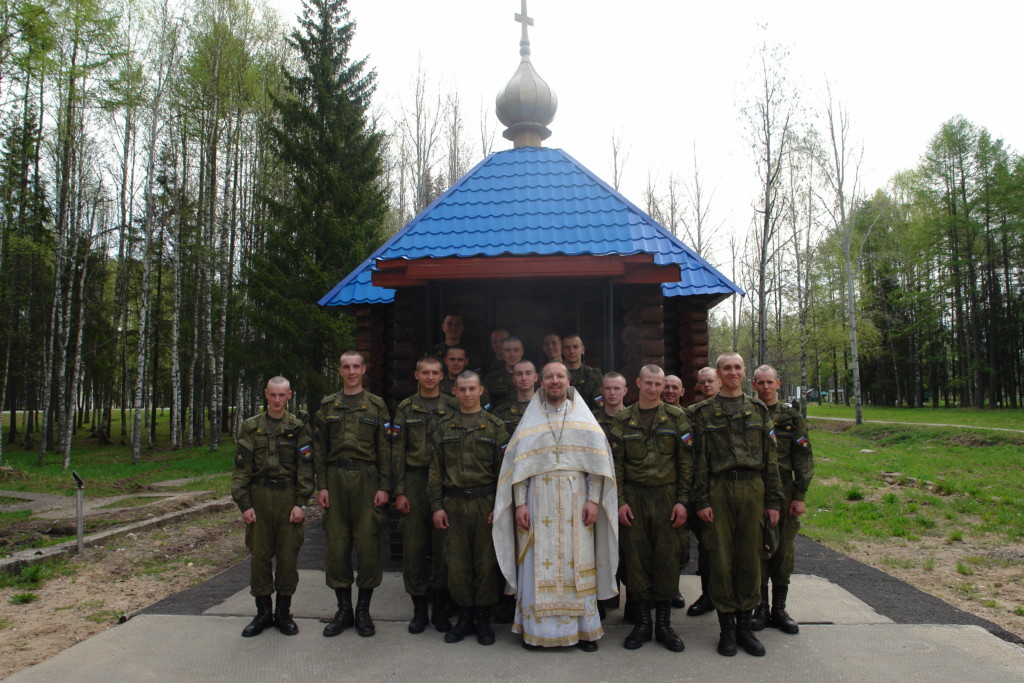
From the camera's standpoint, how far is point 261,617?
432cm

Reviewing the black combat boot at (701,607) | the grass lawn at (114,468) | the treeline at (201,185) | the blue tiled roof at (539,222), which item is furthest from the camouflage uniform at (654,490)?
the treeline at (201,185)

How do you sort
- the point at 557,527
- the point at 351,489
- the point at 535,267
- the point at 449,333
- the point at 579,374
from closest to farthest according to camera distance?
the point at 557,527, the point at 351,489, the point at 535,267, the point at 579,374, the point at 449,333

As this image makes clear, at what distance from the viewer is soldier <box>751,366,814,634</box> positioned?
4305 millimetres

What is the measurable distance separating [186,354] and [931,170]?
36.9 meters

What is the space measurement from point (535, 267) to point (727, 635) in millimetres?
3116

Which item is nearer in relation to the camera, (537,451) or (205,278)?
(537,451)

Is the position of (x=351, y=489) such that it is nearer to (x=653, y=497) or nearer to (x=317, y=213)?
(x=653, y=497)

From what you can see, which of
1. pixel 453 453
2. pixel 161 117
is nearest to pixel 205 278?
pixel 161 117

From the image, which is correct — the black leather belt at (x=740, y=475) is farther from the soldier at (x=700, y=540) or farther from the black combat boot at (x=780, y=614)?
the black combat boot at (x=780, y=614)

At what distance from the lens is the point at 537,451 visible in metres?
4.08

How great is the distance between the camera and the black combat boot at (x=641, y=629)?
3.96 metres

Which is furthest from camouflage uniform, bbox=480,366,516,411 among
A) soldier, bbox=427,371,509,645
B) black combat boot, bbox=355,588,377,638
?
black combat boot, bbox=355,588,377,638

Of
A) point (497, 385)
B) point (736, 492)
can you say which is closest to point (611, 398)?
point (736, 492)

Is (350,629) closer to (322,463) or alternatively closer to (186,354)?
(322,463)
